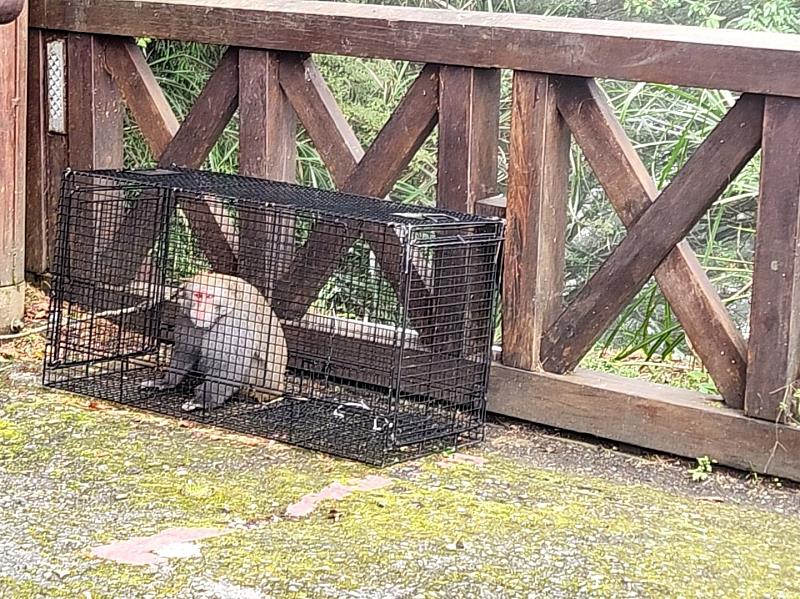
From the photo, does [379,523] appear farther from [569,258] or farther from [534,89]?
[569,258]

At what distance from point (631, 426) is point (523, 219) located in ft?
2.25

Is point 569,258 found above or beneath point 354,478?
above

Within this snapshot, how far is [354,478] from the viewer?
3395mm

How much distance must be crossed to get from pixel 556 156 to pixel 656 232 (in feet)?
1.35

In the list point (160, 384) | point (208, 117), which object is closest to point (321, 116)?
point (208, 117)

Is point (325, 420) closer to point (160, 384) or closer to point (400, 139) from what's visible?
point (160, 384)

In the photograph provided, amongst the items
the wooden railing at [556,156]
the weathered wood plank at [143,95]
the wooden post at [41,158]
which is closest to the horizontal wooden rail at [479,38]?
the wooden railing at [556,156]

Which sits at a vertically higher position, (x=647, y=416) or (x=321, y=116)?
(x=321, y=116)

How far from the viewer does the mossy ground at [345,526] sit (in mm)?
2695

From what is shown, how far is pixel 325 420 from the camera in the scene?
3.91m

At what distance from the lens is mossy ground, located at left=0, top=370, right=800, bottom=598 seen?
270 centimetres

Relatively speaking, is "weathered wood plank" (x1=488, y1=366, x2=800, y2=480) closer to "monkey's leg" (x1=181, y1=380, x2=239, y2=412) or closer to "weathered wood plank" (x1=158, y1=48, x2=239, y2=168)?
"monkey's leg" (x1=181, y1=380, x2=239, y2=412)

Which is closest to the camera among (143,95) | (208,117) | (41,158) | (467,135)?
(467,135)

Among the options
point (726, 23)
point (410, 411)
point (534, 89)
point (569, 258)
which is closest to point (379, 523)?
point (410, 411)
